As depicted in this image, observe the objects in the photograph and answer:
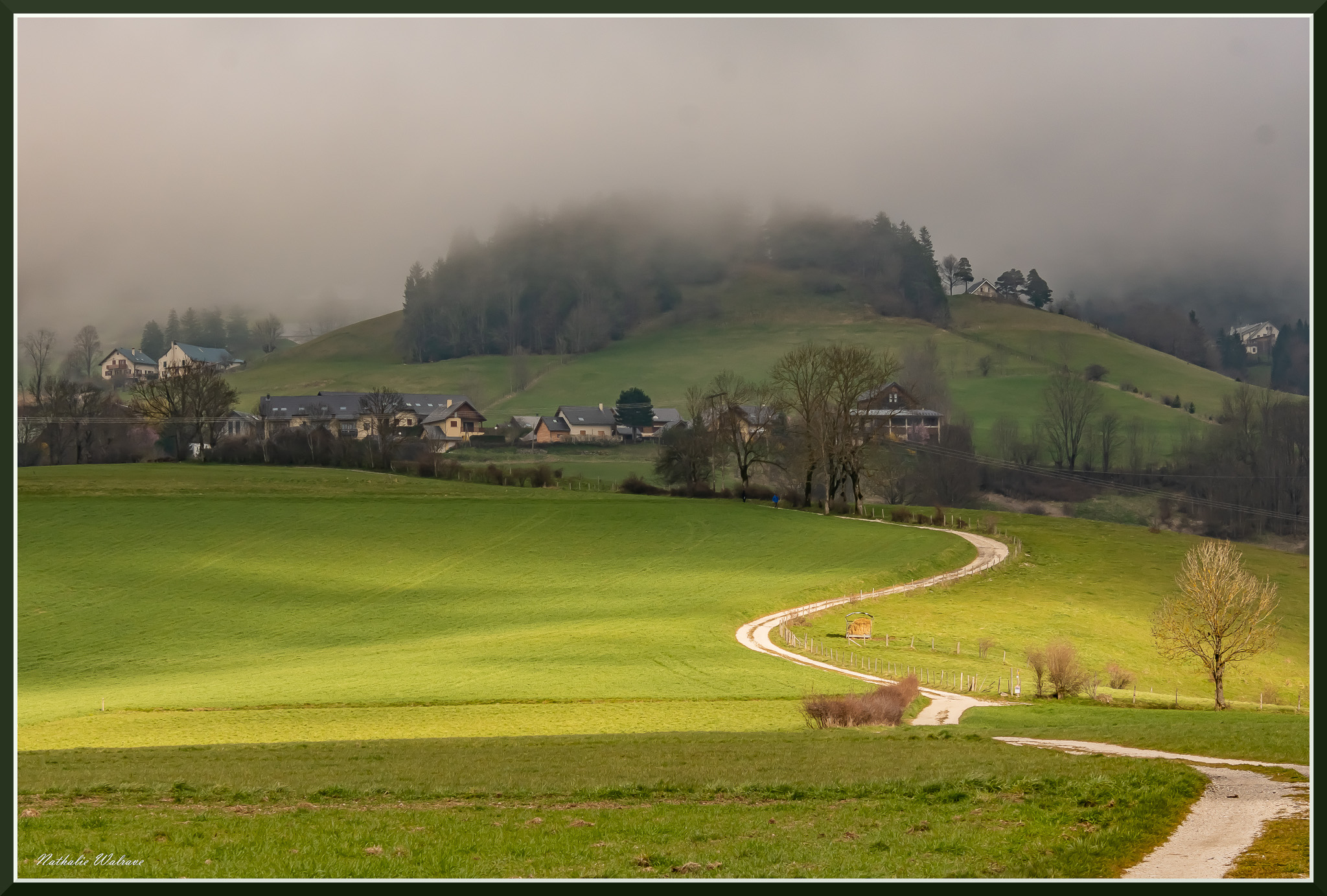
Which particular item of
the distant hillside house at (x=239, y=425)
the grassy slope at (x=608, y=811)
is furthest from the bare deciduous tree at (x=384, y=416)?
the grassy slope at (x=608, y=811)

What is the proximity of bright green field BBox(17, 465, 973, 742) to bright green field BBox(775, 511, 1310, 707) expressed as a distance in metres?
5.20

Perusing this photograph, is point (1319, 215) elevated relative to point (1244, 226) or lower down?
lower down

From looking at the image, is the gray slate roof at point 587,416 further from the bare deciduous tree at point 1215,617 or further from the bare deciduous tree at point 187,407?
the bare deciduous tree at point 1215,617

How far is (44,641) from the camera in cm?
5069

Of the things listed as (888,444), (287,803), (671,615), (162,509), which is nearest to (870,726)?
(287,803)

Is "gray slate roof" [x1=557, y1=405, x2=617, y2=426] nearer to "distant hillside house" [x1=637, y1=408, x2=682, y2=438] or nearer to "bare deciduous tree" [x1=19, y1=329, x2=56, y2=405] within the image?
"distant hillside house" [x1=637, y1=408, x2=682, y2=438]

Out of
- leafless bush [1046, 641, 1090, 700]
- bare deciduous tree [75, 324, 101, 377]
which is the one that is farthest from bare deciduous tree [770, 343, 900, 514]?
bare deciduous tree [75, 324, 101, 377]

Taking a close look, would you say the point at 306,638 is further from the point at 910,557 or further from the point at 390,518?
the point at 910,557

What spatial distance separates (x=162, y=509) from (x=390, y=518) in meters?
17.3

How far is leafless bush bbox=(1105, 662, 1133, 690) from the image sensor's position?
4869cm

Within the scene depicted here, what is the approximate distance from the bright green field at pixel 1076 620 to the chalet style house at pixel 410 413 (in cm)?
9530

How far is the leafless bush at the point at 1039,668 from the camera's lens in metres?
44.7
